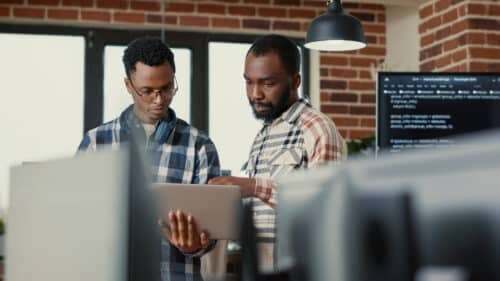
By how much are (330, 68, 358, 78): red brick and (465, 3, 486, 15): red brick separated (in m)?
0.99

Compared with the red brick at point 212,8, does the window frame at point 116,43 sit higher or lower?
lower

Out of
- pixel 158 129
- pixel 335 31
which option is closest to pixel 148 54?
pixel 158 129

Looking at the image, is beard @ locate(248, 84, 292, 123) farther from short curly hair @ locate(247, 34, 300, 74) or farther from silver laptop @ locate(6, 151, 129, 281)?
silver laptop @ locate(6, 151, 129, 281)

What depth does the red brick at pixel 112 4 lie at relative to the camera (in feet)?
16.3

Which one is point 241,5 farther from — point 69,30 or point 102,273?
point 102,273

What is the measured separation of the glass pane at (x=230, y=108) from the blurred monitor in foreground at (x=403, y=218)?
4.25 metres

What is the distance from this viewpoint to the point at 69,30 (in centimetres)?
501

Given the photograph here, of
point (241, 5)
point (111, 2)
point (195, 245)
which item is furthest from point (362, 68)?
point (195, 245)

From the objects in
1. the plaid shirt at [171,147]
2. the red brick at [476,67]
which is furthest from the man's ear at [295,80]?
the red brick at [476,67]

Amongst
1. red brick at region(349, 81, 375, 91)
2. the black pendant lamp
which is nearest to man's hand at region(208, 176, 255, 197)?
the black pendant lamp

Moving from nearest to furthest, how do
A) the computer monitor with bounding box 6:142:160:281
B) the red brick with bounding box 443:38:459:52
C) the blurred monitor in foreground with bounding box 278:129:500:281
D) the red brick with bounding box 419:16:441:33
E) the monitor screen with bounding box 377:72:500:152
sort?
the blurred monitor in foreground with bounding box 278:129:500:281 < the computer monitor with bounding box 6:142:160:281 < the monitor screen with bounding box 377:72:500:152 < the red brick with bounding box 443:38:459:52 < the red brick with bounding box 419:16:441:33

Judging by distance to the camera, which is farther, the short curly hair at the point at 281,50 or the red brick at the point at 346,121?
the red brick at the point at 346,121

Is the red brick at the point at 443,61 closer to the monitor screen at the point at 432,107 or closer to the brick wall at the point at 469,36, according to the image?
the brick wall at the point at 469,36

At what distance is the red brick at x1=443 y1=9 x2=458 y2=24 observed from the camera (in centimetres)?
454
